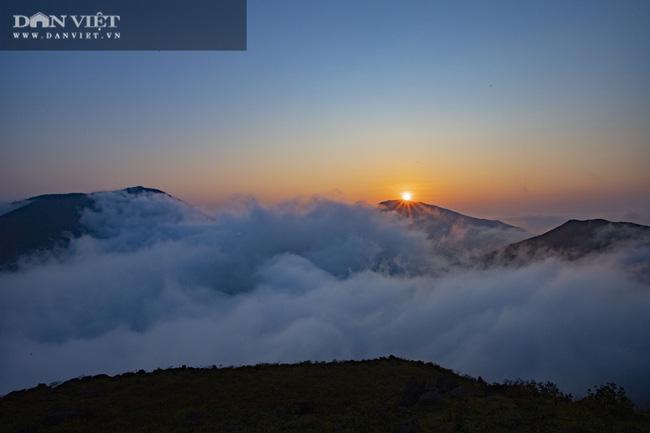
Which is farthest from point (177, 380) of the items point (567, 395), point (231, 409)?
point (567, 395)

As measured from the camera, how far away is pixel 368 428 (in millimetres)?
15031

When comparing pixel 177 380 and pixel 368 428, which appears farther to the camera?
pixel 177 380

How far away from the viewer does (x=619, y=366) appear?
173 m

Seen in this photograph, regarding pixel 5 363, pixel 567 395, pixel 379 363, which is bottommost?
pixel 5 363

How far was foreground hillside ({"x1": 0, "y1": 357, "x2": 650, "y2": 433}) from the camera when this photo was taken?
1502 centimetres

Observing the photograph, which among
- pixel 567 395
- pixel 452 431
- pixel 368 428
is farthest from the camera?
pixel 567 395

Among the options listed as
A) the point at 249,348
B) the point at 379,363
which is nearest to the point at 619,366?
the point at 249,348

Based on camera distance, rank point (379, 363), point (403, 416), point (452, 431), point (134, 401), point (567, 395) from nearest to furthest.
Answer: point (452, 431)
point (403, 416)
point (567, 395)
point (134, 401)
point (379, 363)

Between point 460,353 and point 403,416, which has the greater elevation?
point 403,416

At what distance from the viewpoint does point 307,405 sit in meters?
17.7

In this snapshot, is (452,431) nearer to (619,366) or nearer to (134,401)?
(134,401)

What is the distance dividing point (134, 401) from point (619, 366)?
210 m

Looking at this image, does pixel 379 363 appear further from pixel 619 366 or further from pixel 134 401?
pixel 619 366

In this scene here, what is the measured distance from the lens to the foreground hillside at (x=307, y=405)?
15.0 metres
